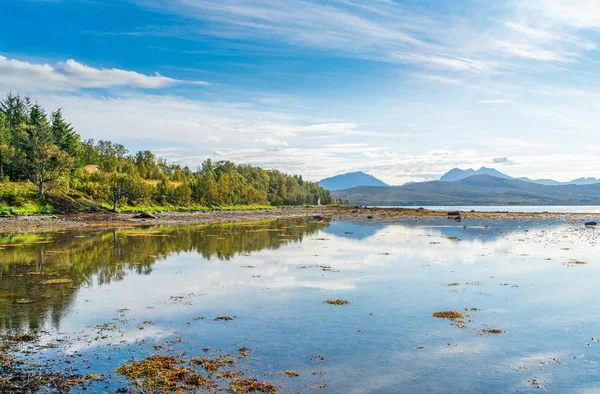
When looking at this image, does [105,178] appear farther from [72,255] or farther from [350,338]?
[350,338]

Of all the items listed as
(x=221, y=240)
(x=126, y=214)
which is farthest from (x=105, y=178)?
(x=221, y=240)

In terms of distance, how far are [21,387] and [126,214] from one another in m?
94.3

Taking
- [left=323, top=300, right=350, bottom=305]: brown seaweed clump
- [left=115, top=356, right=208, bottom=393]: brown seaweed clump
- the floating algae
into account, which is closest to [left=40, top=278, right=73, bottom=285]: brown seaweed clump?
the floating algae

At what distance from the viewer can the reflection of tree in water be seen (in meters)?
19.3

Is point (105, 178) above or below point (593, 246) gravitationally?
above

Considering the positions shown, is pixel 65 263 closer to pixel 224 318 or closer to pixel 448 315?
pixel 224 318

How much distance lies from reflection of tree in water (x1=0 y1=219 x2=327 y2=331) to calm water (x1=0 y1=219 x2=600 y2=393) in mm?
151

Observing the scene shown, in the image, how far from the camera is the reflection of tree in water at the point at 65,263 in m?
19.3

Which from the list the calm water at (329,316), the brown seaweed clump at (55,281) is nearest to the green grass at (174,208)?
the calm water at (329,316)

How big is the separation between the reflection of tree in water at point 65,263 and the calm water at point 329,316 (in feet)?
0.49

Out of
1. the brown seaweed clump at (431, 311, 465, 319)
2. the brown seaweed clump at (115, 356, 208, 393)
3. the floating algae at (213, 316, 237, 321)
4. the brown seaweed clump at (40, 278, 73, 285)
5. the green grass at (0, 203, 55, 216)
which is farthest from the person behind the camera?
the green grass at (0, 203, 55, 216)

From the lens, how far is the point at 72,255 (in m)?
36.8

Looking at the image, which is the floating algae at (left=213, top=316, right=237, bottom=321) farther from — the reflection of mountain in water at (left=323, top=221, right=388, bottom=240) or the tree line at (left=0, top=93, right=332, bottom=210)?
the tree line at (left=0, top=93, right=332, bottom=210)

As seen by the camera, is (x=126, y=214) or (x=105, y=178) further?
(x=105, y=178)
